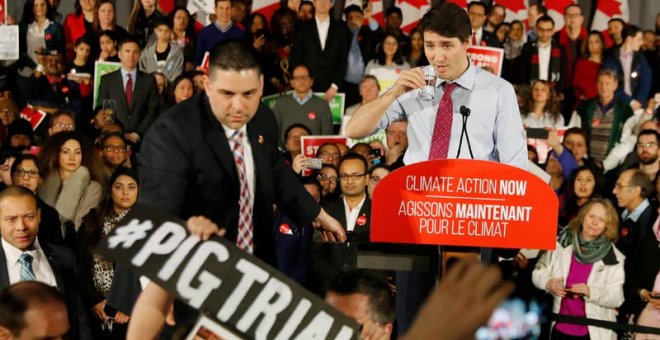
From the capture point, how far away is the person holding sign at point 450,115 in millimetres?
4719

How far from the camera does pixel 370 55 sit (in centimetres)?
1191

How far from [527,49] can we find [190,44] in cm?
344

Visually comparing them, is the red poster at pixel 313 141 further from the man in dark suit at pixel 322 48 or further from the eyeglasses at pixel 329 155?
the man in dark suit at pixel 322 48

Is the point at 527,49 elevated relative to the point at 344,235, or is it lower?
elevated

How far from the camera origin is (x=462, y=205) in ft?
14.2

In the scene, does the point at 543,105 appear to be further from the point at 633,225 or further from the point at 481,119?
the point at 481,119

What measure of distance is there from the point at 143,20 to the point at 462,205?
8038 millimetres

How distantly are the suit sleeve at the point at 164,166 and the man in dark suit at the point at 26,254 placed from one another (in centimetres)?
242

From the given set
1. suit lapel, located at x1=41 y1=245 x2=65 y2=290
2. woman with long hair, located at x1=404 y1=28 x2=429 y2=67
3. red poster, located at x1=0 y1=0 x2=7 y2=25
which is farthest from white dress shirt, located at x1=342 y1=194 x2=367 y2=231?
woman with long hair, located at x1=404 y1=28 x2=429 y2=67

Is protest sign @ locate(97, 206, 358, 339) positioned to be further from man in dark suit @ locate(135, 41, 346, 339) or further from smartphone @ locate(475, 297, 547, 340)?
smartphone @ locate(475, 297, 547, 340)

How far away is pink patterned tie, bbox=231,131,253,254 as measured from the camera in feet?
13.7

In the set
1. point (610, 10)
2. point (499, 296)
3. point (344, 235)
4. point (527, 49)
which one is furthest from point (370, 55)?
point (499, 296)

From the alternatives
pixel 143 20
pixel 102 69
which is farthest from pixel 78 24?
pixel 102 69

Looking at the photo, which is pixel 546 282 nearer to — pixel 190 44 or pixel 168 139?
pixel 168 139
